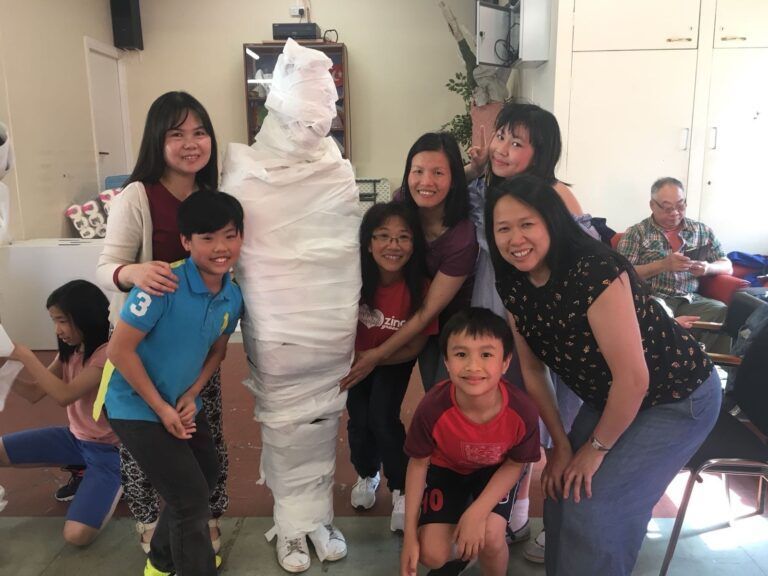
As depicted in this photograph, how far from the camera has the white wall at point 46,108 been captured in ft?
13.6

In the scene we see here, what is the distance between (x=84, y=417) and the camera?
1990 mm

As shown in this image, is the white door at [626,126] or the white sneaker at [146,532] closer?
the white sneaker at [146,532]

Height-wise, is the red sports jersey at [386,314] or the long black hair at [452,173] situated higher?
the long black hair at [452,173]

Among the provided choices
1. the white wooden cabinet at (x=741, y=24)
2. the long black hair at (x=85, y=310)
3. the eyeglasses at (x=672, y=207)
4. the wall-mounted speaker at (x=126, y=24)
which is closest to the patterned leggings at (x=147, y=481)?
→ the long black hair at (x=85, y=310)

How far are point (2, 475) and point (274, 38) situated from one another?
4.42 meters

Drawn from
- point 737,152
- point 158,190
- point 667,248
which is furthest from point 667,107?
point 158,190

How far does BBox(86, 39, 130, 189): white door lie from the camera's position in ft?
17.3

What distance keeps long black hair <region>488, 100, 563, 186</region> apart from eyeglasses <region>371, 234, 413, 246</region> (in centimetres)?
37

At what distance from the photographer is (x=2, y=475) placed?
234 centimetres

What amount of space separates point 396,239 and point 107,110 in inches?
192

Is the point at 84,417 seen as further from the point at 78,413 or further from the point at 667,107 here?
the point at 667,107

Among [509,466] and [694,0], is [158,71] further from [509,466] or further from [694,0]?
[509,466]

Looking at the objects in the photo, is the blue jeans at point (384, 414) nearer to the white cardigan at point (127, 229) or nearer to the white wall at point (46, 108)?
the white cardigan at point (127, 229)

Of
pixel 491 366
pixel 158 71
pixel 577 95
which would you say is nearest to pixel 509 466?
pixel 491 366
